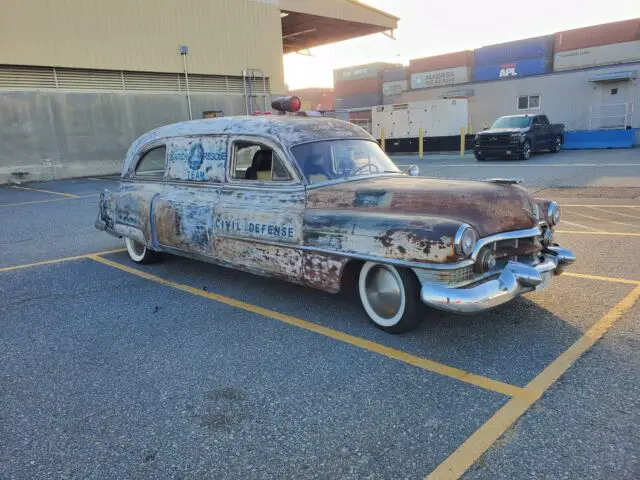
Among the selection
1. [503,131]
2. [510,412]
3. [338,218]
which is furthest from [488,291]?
[503,131]

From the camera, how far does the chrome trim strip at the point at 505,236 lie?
→ 3.59 m

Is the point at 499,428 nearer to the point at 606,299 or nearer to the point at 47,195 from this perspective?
the point at 606,299

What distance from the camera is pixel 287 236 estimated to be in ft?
14.4

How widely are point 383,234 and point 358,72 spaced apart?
194 feet

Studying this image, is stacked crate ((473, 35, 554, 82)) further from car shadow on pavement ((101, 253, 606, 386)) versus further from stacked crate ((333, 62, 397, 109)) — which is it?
car shadow on pavement ((101, 253, 606, 386))

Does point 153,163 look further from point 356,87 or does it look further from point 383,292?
point 356,87

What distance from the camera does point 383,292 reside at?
13.2 feet

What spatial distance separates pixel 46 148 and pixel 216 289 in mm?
Result: 15678

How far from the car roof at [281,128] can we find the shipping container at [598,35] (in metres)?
33.6

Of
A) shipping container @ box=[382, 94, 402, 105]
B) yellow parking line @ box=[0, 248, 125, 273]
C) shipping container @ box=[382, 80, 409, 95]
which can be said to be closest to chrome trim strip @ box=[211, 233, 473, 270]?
yellow parking line @ box=[0, 248, 125, 273]

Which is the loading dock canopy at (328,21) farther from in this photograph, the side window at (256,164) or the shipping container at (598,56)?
the side window at (256,164)

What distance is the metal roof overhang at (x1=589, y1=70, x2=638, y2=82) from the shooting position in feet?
91.8

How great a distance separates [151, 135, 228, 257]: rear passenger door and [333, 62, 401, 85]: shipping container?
2155 inches

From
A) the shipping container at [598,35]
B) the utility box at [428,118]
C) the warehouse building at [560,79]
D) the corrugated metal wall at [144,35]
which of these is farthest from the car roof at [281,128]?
the shipping container at [598,35]
